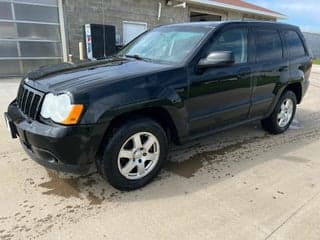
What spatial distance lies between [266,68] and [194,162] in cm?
179

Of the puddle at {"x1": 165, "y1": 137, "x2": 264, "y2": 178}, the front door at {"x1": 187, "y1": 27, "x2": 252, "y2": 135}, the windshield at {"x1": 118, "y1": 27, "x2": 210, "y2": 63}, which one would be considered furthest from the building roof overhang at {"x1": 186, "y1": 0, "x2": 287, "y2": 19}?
the puddle at {"x1": 165, "y1": 137, "x2": 264, "y2": 178}

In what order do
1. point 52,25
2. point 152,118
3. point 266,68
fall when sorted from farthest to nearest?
1. point 52,25
2. point 266,68
3. point 152,118

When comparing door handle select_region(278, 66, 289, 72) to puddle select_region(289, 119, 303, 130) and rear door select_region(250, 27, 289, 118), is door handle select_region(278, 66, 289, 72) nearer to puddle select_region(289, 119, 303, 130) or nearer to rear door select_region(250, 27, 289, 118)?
rear door select_region(250, 27, 289, 118)

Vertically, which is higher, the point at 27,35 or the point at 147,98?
the point at 147,98

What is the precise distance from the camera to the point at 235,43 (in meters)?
3.92

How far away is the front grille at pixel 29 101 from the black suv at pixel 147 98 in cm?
1

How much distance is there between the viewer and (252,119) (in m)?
4.38

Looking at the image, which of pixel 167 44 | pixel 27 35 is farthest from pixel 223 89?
pixel 27 35

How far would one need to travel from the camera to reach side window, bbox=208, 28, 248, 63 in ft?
12.0

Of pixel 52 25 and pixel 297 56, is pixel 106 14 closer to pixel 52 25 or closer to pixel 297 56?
pixel 52 25

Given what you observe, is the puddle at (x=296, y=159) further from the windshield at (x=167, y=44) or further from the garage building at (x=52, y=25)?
the garage building at (x=52, y=25)

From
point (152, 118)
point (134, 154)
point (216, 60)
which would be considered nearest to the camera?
point (134, 154)

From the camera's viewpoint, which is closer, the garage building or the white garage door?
the garage building

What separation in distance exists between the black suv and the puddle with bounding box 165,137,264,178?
37cm
